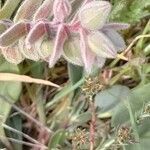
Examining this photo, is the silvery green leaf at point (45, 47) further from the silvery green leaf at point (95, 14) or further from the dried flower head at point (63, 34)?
the silvery green leaf at point (95, 14)

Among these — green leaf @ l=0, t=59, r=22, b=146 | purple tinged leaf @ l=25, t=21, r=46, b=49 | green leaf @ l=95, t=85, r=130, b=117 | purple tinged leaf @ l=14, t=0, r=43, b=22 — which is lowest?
green leaf @ l=95, t=85, r=130, b=117

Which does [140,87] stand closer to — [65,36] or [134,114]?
[134,114]

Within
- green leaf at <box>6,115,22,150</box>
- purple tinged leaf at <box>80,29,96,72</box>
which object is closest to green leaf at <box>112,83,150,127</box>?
green leaf at <box>6,115,22,150</box>

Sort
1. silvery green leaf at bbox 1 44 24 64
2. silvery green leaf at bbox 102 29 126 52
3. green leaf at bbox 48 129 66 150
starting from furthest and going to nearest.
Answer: green leaf at bbox 48 129 66 150 → silvery green leaf at bbox 1 44 24 64 → silvery green leaf at bbox 102 29 126 52

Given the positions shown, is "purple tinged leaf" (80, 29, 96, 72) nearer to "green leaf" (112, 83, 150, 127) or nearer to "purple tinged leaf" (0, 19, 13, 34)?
"purple tinged leaf" (0, 19, 13, 34)

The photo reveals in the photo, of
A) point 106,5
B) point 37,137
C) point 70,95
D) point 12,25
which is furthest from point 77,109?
point 106,5

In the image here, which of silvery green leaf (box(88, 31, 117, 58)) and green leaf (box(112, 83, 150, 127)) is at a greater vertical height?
silvery green leaf (box(88, 31, 117, 58))

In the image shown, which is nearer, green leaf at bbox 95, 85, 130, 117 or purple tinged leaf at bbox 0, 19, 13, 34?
purple tinged leaf at bbox 0, 19, 13, 34
